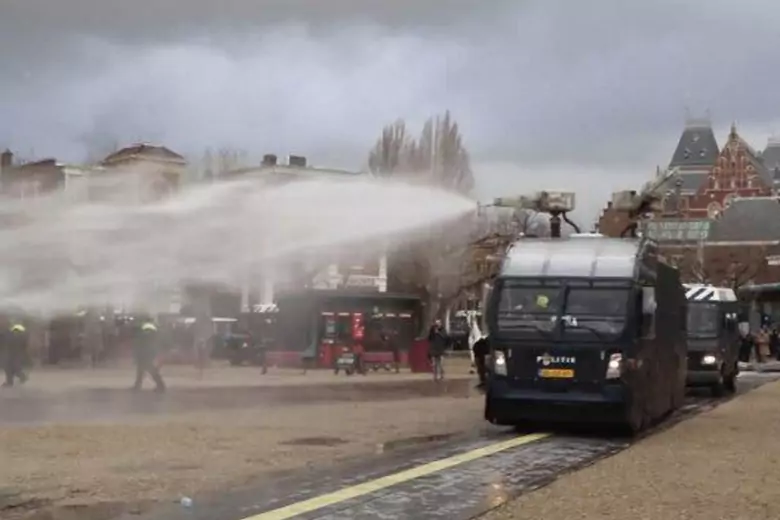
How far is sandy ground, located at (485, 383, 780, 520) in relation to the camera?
1084 centimetres

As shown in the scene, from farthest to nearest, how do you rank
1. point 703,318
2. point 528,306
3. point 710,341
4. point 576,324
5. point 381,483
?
point 703,318
point 710,341
point 528,306
point 576,324
point 381,483

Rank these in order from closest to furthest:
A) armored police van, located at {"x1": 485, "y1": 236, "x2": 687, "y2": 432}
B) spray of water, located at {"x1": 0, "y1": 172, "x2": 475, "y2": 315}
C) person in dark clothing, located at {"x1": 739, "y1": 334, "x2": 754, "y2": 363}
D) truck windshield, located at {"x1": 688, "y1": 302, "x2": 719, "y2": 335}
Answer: armored police van, located at {"x1": 485, "y1": 236, "x2": 687, "y2": 432} → spray of water, located at {"x1": 0, "y1": 172, "x2": 475, "y2": 315} → truck windshield, located at {"x1": 688, "y1": 302, "x2": 719, "y2": 335} → person in dark clothing, located at {"x1": 739, "y1": 334, "x2": 754, "y2": 363}

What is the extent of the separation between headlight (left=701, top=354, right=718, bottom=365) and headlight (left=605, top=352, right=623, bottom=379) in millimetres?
14607

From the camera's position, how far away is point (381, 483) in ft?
41.8

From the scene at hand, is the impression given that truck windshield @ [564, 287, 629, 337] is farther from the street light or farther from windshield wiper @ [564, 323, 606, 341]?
the street light

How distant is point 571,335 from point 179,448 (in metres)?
6.54

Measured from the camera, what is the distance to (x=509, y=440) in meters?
17.8

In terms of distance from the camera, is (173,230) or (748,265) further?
(748,265)

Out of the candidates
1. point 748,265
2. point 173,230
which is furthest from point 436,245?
point 748,265

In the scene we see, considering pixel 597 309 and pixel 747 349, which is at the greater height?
pixel 597 309

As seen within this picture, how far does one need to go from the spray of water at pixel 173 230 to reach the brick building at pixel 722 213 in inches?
2386

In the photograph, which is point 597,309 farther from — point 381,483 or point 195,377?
point 195,377

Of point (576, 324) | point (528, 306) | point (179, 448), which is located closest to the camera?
point (179, 448)

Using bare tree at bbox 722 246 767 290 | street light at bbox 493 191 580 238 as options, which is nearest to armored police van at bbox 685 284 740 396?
street light at bbox 493 191 580 238
